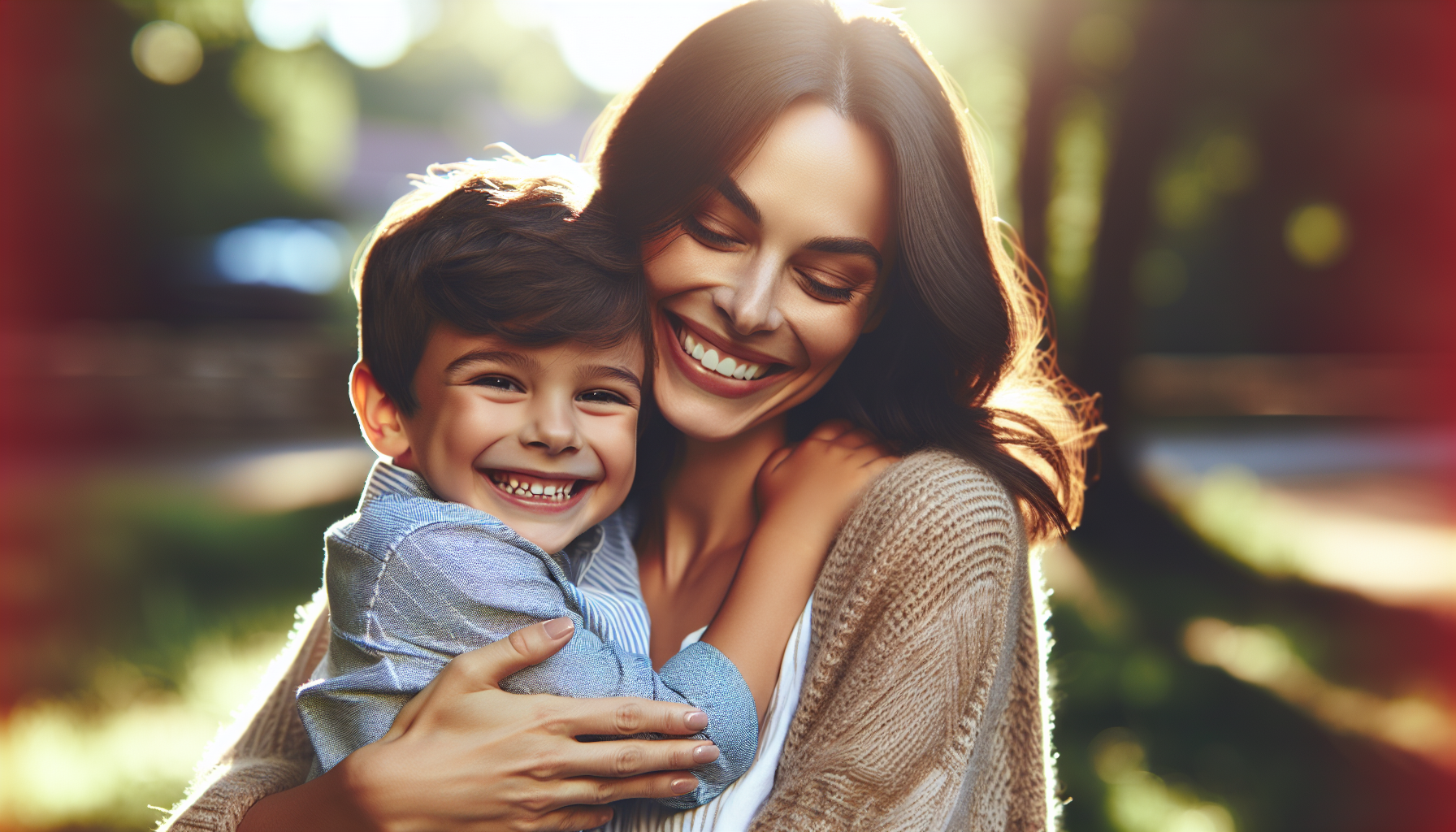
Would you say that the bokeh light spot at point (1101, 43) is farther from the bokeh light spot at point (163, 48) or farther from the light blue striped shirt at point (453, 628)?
the bokeh light spot at point (163, 48)

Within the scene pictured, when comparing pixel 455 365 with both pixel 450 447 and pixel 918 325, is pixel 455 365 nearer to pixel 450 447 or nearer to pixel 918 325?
pixel 450 447

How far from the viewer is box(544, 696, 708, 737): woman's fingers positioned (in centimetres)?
163

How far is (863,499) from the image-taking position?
1.88 m

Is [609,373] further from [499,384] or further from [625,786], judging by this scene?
[625,786]

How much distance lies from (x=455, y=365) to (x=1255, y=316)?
61.5 feet

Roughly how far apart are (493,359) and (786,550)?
0.62 meters

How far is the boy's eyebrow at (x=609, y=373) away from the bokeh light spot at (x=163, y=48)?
30.8 feet

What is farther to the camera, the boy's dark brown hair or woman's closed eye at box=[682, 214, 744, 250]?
woman's closed eye at box=[682, 214, 744, 250]

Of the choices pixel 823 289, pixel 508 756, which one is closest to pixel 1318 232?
pixel 823 289

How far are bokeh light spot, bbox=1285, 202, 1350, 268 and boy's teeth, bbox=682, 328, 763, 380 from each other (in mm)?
15200

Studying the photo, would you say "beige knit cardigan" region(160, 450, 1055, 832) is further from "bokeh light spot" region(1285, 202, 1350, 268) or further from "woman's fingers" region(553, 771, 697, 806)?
"bokeh light spot" region(1285, 202, 1350, 268)

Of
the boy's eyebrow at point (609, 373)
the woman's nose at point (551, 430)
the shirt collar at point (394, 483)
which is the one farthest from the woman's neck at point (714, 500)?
the shirt collar at point (394, 483)

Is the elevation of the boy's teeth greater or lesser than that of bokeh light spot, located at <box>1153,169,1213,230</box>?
lesser

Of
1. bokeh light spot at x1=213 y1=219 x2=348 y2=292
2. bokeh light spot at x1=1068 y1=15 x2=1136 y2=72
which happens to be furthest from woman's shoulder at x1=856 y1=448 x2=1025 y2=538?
bokeh light spot at x1=213 y1=219 x2=348 y2=292
